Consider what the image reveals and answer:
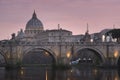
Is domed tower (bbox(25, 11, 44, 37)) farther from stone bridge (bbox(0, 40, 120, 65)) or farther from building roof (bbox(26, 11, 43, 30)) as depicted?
stone bridge (bbox(0, 40, 120, 65))

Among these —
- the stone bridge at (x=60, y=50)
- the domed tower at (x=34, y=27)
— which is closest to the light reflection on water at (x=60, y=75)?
the stone bridge at (x=60, y=50)

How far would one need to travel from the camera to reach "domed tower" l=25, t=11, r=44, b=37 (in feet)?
609

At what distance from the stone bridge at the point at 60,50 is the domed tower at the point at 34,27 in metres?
92.9

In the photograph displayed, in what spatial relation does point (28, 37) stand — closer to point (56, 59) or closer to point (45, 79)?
point (56, 59)

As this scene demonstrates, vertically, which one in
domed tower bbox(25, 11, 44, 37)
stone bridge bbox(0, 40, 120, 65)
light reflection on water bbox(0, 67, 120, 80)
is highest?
domed tower bbox(25, 11, 44, 37)

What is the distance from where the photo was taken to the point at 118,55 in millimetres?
92312

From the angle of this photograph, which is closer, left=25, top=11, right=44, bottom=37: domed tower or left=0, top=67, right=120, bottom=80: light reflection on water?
left=0, top=67, right=120, bottom=80: light reflection on water

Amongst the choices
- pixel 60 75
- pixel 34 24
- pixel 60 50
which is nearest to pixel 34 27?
pixel 34 24

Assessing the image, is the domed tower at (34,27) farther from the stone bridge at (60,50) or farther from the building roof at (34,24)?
the stone bridge at (60,50)

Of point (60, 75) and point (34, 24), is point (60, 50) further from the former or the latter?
point (34, 24)

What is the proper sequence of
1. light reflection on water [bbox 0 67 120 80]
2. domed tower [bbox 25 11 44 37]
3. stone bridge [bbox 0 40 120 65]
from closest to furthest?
light reflection on water [bbox 0 67 120 80], stone bridge [bbox 0 40 120 65], domed tower [bbox 25 11 44 37]

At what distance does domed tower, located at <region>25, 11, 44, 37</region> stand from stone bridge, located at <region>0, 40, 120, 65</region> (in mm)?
92873

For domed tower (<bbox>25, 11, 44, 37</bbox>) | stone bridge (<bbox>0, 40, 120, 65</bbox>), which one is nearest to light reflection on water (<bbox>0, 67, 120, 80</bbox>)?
stone bridge (<bbox>0, 40, 120, 65</bbox>)

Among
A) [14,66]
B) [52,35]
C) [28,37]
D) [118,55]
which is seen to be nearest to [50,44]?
[14,66]
